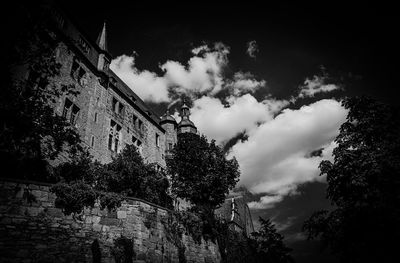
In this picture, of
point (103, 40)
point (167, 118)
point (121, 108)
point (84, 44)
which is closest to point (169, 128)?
point (167, 118)

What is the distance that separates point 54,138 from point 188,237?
36.0 ft

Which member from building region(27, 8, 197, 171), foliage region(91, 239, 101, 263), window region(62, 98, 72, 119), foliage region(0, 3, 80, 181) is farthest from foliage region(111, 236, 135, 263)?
window region(62, 98, 72, 119)

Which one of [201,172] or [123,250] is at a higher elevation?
[201,172]

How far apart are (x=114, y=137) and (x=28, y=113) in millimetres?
11881

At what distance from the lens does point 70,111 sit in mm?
21156

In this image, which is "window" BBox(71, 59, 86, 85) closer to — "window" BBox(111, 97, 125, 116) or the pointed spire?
"window" BBox(111, 97, 125, 116)

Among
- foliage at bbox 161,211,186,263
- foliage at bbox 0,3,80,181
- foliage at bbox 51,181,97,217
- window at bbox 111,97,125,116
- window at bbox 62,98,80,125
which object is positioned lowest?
foliage at bbox 161,211,186,263

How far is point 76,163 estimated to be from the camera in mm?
18484

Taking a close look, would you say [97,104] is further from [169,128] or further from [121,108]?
[169,128]

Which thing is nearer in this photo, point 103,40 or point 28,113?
point 28,113

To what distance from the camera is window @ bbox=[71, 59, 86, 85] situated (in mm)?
22844

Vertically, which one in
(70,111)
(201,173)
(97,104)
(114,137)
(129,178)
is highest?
(97,104)

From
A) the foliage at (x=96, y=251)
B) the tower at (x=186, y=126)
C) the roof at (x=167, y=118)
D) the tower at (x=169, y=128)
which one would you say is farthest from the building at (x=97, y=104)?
the foliage at (x=96, y=251)

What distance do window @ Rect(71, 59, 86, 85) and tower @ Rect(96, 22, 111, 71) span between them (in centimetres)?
261
